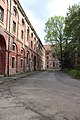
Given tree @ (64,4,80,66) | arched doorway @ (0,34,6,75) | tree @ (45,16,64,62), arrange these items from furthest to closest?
tree @ (45,16,64,62)
tree @ (64,4,80,66)
arched doorway @ (0,34,6,75)

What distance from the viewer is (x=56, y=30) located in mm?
60469

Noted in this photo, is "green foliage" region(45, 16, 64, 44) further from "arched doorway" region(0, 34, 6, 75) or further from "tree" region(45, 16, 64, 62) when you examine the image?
"arched doorway" region(0, 34, 6, 75)

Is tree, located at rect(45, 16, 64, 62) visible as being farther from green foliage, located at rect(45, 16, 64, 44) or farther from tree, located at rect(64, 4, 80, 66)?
tree, located at rect(64, 4, 80, 66)

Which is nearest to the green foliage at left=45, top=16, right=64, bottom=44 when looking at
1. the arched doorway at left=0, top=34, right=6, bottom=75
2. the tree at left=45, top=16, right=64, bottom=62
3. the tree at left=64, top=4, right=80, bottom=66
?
the tree at left=45, top=16, right=64, bottom=62

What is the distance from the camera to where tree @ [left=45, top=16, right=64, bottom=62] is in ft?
197

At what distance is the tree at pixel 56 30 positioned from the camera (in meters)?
60.2

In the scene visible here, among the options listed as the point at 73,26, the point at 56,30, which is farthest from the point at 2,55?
the point at 56,30

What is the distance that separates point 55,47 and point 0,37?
1604 inches

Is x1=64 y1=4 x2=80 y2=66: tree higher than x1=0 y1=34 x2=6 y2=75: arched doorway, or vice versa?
x1=64 y1=4 x2=80 y2=66: tree

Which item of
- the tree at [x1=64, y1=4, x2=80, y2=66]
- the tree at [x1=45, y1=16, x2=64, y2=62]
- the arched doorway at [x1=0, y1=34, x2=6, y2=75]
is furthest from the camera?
the tree at [x1=45, y1=16, x2=64, y2=62]

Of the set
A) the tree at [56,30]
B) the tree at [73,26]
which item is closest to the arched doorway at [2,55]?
the tree at [73,26]

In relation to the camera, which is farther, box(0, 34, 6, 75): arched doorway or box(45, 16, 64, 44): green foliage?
box(45, 16, 64, 44): green foliage

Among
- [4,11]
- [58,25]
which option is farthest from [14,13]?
[58,25]

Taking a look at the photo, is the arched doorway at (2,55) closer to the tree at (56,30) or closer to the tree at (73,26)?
the tree at (73,26)
